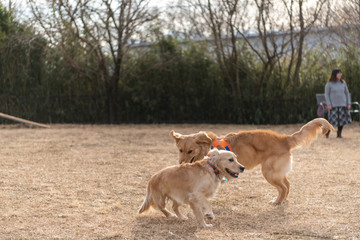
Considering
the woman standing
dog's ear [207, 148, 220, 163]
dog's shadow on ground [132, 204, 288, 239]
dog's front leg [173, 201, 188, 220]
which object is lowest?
dog's shadow on ground [132, 204, 288, 239]

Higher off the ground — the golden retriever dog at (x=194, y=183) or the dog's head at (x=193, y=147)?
the dog's head at (x=193, y=147)

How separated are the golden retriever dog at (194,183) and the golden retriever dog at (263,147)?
0.70 metres

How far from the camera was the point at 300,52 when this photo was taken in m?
16.7

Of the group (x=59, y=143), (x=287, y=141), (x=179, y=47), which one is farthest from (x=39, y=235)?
(x=179, y=47)

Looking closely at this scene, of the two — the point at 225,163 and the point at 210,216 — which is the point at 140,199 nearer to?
the point at 210,216

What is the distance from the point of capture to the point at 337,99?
40.7ft

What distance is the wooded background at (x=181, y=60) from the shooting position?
16.4 metres

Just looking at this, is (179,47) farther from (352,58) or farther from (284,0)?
(352,58)

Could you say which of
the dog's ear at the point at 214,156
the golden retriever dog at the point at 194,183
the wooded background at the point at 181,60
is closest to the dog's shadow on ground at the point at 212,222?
the golden retriever dog at the point at 194,183

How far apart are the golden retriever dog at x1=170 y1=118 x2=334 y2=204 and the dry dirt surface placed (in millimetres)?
374

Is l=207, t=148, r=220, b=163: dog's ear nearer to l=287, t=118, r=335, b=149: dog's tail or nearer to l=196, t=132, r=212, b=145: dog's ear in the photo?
l=196, t=132, r=212, b=145: dog's ear

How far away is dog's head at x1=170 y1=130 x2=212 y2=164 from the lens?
18.0ft

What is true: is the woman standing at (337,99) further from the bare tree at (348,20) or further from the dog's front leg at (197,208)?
the dog's front leg at (197,208)

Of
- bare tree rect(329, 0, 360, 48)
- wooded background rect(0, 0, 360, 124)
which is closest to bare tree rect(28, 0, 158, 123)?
wooded background rect(0, 0, 360, 124)
